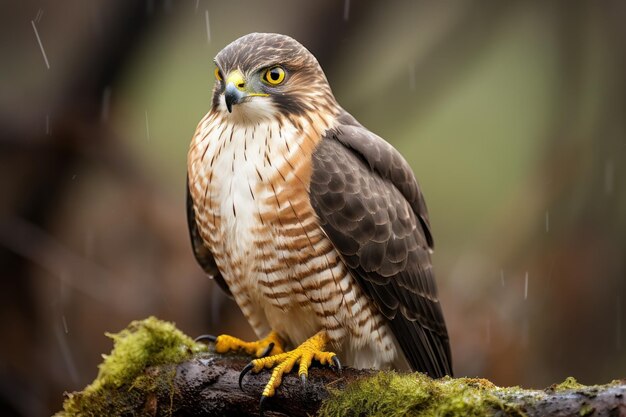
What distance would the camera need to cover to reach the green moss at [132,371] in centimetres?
354

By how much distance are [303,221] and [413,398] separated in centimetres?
95

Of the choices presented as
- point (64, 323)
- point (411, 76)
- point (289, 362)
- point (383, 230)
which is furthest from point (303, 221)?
point (411, 76)

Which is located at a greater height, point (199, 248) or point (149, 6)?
point (149, 6)

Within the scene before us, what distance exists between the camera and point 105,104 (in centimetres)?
634

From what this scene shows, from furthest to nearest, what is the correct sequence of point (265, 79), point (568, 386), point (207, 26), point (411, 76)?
point (207, 26) < point (411, 76) < point (265, 79) < point (568, 386)

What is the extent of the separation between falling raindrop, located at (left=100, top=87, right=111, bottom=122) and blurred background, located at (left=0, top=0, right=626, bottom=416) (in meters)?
0.01

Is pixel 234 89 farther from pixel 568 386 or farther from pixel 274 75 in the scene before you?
pixel 568 386

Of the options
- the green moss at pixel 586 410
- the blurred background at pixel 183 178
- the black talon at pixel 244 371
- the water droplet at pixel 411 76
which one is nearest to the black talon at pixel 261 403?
the black talon at pixel 244 371

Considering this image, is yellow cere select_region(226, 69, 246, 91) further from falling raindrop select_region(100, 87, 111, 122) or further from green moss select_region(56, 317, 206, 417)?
falling raindrop select_region(100, 87, 111, 122)

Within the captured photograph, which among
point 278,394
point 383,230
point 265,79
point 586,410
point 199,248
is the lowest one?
point 586,410

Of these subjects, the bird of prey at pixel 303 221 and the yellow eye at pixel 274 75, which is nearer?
the bird of prey at pixel 303 221

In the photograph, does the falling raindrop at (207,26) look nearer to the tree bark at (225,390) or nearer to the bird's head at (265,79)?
the bird's head at (265,79)

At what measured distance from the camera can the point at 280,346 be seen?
13.0ft

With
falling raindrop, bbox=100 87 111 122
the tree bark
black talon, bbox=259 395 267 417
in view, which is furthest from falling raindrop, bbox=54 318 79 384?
black talon, bbox=259 395 267 417
